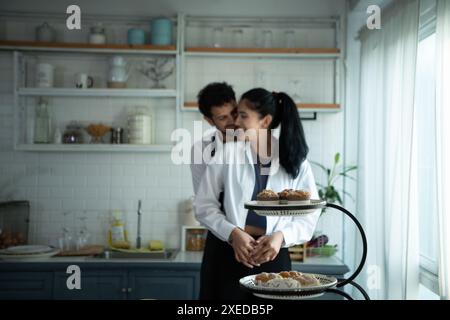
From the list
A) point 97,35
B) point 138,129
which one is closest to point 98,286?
point 138,129

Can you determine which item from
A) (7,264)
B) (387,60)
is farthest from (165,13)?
(7,264)

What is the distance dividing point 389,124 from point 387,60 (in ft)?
1.06

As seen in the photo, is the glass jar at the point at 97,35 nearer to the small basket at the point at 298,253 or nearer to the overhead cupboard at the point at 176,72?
the overhead cupboard at the point at 176,72

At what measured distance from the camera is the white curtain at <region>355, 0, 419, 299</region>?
248 cm

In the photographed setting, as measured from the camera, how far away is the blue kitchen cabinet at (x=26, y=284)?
2.99 m

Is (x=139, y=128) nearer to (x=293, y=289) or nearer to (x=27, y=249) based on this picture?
(x=27, y=249)

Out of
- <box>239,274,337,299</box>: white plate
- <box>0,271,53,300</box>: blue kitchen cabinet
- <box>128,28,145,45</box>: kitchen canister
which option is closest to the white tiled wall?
<box>128,28,145,45</box>: kitchen canister

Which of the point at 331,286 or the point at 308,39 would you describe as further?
the point at 308,39

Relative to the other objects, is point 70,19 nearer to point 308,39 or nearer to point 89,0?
point 89,0

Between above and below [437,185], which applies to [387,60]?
above

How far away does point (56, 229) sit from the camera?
3.47 metres

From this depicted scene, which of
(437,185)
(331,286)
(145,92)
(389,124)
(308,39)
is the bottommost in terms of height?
(331,286)

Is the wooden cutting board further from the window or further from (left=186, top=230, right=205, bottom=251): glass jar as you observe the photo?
the window

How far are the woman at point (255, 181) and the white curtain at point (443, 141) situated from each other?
1.91ft
